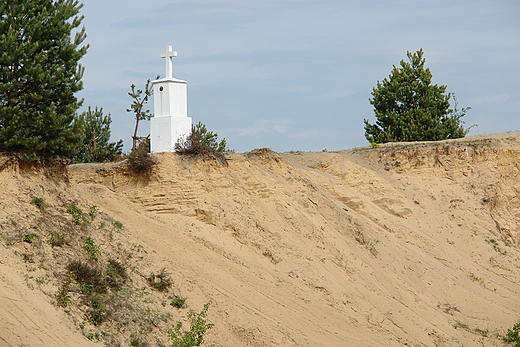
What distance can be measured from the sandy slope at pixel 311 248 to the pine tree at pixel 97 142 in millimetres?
10578

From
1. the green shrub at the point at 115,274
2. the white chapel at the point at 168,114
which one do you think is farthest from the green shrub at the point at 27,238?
the white chapel at the point at 168,114

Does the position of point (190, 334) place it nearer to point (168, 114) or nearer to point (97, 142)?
point (168, 114)

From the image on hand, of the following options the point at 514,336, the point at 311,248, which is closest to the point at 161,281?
→ the point at 311,248

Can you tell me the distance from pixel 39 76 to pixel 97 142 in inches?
799

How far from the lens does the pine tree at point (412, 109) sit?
4103cm

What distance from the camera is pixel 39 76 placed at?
15.2 metres

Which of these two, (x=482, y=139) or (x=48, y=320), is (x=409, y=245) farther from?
(x=48, y=320)

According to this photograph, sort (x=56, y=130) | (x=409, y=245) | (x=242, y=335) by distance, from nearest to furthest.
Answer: (x=242, y=335)
(x=56, y=130)
(x=409, y=245)

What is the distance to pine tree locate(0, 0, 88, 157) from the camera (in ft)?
48.9

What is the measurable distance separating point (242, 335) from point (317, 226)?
22.0 feet

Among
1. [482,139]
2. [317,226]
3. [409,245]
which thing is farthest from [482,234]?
[317,226]

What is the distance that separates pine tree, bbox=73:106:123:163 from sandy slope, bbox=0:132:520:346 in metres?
10.6

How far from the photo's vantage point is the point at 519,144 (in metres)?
29.4

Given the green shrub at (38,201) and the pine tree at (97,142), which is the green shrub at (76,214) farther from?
the pine tree at (97,142)
